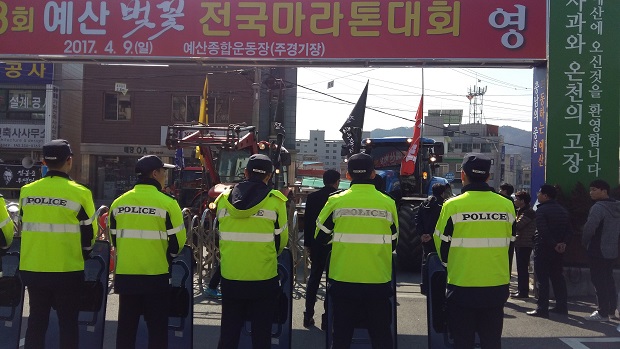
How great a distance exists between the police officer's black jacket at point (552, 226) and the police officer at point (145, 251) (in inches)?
214

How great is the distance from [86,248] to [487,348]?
3573mm

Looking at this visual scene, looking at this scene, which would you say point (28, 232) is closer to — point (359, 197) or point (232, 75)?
point (359, 197)

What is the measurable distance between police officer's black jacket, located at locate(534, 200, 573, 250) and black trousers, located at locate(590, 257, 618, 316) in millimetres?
520

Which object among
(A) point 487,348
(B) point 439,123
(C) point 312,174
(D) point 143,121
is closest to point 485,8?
(A) point 487,348

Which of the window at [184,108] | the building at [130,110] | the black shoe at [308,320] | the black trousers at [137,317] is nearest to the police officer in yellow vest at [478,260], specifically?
the black trousers at [137,317]

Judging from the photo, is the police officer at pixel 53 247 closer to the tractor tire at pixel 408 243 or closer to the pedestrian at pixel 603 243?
the pedestrian at pixel 603 243

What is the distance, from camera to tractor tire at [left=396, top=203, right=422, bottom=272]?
11.4 metres

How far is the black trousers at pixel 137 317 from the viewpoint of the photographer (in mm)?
5105

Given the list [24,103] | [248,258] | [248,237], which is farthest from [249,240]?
[24,103]

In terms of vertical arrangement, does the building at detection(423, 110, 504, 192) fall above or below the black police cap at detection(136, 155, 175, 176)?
above

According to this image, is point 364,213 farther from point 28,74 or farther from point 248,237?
point 28,74

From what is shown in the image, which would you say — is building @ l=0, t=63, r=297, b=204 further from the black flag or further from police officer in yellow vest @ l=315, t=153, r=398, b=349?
police officer in yellow vest @ l=315, t=153, r=398, b=349

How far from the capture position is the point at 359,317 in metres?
5.11

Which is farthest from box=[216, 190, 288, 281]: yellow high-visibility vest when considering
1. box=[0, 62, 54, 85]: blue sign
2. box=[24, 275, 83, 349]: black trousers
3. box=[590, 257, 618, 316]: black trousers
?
box=[0, 62, 54, 85]: blue sign
